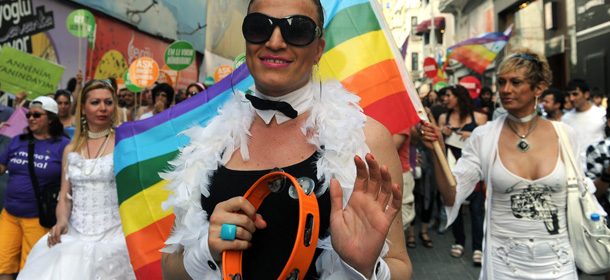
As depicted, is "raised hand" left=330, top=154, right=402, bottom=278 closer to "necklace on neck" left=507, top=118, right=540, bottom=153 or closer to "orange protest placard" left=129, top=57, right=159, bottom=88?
"necklace on neck" left=507, top=118, right=540, bottom=153

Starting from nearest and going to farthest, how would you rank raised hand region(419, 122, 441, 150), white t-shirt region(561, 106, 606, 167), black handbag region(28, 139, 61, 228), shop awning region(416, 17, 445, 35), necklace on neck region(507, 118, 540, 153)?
raised hand region(419, 122, 441, 150), necklace on neck region(507, 118, 540, 153), black handbag region(28, 139, 61, 228), white t-shirt region(561, 106, 606, 167), shop awning region(416, 17, 445, 35)

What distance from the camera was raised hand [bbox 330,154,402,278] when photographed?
1372mm

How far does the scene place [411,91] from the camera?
10.9ft

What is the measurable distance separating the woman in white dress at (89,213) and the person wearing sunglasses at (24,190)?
2.74ft

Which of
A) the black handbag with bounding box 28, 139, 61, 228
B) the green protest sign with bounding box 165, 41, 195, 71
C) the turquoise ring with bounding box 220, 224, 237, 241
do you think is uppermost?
the green protest sign with bounding box 165, 41, 195, 71

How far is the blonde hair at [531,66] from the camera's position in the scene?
3.36m

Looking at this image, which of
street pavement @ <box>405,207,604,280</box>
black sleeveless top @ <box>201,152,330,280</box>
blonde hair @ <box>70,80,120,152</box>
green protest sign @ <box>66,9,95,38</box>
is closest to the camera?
black sleeveless top @ <box>201,152,330,280</box>

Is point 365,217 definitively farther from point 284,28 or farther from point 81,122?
point 81,122

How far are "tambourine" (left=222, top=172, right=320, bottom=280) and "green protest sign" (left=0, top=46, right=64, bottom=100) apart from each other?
6.04m

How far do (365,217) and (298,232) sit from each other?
19cm

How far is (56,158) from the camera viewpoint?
16.1 feet

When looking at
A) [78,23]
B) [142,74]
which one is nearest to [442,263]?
[142,74]

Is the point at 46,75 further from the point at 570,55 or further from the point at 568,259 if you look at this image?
the point at 570,55

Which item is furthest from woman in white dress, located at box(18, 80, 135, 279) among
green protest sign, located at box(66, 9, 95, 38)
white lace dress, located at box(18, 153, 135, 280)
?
green protest sign, located at box(66, 9, 95, 38)
